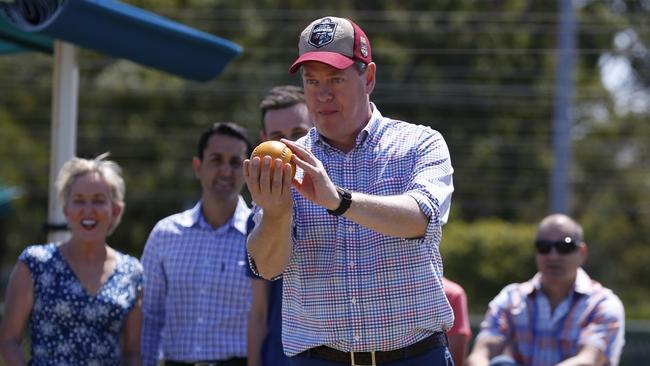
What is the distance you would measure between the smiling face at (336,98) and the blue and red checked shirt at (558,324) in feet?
8.93

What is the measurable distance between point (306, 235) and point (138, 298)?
1854 mm

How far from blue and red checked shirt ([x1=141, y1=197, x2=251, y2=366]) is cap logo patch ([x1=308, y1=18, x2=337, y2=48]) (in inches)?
74.5

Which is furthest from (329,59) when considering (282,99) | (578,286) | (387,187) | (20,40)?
(20,40)

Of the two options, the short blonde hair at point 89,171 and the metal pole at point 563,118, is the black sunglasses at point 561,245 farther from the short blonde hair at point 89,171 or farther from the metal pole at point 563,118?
the metal pole at point 563,118

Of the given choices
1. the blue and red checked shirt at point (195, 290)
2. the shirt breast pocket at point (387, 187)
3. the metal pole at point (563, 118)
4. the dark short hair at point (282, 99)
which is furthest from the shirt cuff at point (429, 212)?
the metal pole at point (563, 118)

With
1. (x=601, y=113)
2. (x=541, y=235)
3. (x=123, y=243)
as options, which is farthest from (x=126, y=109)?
(x=541, y=235)

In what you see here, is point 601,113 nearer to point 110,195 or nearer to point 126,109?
point 126,109

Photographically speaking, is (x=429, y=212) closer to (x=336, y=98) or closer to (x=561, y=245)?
(x=336, y=98)

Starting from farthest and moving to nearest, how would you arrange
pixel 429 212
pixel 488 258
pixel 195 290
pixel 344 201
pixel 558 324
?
pixel 488 258
pixel 558 324
pixel 195 290
pixel 429 212
pixel 344 201

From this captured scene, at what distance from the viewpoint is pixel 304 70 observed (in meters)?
3.64

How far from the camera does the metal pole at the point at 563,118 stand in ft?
41.3

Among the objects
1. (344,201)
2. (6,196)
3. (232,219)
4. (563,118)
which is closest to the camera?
(344,201)

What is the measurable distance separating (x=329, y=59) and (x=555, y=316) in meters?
2.99

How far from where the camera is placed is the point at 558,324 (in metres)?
6.06
